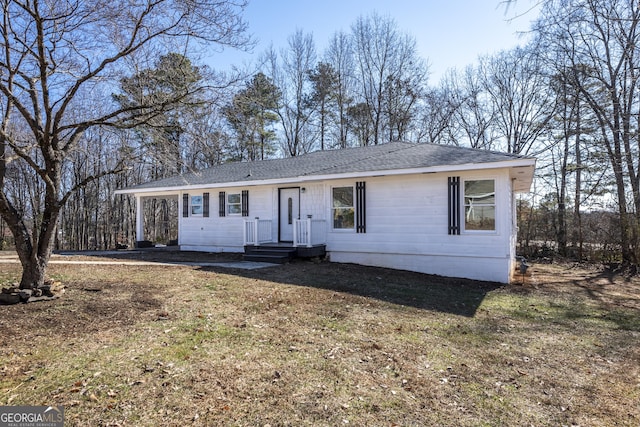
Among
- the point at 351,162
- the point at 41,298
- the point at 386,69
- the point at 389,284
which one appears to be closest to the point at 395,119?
the point at 386,69

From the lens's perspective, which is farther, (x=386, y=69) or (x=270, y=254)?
(x=386, y=69)

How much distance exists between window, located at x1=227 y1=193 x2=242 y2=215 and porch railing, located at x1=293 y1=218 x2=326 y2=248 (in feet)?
11.5

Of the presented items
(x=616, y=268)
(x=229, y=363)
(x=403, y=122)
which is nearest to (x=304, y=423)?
(x=229, y=363)

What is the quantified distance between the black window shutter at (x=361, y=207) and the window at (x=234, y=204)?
5.02 metres

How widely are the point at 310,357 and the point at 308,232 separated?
7598 millimetres

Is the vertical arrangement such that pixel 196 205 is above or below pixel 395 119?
below

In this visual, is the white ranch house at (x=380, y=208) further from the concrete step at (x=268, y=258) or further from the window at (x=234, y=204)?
the concrete step at (x=268, y=258)

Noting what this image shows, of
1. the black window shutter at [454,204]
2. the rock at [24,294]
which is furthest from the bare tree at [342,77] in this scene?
the rock at [24,294]

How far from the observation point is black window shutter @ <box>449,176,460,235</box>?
33.6ft

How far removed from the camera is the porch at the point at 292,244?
1167 centimetres

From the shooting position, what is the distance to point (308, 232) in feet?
38.5

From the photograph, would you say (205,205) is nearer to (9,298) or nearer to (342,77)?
(9,298)

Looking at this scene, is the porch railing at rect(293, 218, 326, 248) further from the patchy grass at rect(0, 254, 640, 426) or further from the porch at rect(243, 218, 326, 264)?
the patchy grass at rect(0, 254, 640, 426)

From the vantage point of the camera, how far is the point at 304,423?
2885mm
